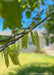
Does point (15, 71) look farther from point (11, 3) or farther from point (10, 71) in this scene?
point (11, 3)

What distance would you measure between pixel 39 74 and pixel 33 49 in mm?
6704

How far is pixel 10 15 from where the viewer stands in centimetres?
12

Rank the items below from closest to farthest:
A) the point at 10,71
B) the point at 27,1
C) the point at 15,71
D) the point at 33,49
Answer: the point at 27,1 → the point at 10,71 → the point at 15,71 → the point at 33,49

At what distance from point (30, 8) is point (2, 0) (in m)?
0.45

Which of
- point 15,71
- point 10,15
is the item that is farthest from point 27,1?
point 15,71

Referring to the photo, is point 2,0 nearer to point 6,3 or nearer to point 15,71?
point 6,3

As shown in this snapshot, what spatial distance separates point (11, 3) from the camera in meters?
0.12

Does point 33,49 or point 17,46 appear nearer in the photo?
point 17,46

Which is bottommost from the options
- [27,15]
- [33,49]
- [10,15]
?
[10,15]

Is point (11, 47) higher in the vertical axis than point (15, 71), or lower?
lower

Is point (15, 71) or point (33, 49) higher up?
point (33, 49)

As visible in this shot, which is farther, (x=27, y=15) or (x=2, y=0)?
(x=27, y=15)

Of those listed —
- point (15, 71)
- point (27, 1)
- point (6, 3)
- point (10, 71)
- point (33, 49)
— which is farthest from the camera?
point (33, 49)

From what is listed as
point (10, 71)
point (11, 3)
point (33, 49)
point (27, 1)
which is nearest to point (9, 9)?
point (11, 3)
